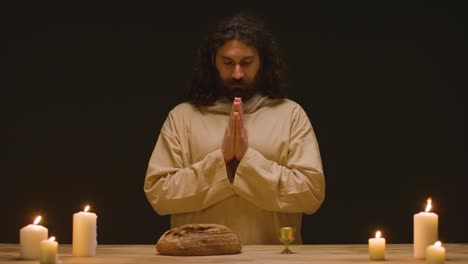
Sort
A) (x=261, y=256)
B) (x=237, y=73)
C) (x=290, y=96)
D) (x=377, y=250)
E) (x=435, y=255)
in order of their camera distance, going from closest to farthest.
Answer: (x=435, y=255) < (x=377, y=250) < (x=261, y=256) < (x=237, y=73) < (x=290, y=96)

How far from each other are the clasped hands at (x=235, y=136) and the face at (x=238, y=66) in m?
0.29

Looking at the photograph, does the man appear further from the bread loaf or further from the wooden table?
the bread loaf

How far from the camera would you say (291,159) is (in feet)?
17.0

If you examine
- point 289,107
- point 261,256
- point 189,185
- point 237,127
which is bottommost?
point 261,256

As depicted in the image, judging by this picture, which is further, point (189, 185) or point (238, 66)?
point (238, 66)

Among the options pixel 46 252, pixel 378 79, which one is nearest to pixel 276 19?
pixel 378 79

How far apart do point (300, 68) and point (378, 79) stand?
1.72 ft

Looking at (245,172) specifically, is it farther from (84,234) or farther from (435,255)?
(435,255)

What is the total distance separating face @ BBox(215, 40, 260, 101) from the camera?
5312 mm

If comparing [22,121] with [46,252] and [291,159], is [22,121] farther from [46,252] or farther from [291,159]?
[46,252]

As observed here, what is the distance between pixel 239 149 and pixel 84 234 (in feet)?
4.71

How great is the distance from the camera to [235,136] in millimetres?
5043

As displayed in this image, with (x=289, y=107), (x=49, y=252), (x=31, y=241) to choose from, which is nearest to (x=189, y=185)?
(x=289, y=107)

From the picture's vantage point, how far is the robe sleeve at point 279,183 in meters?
4.99
